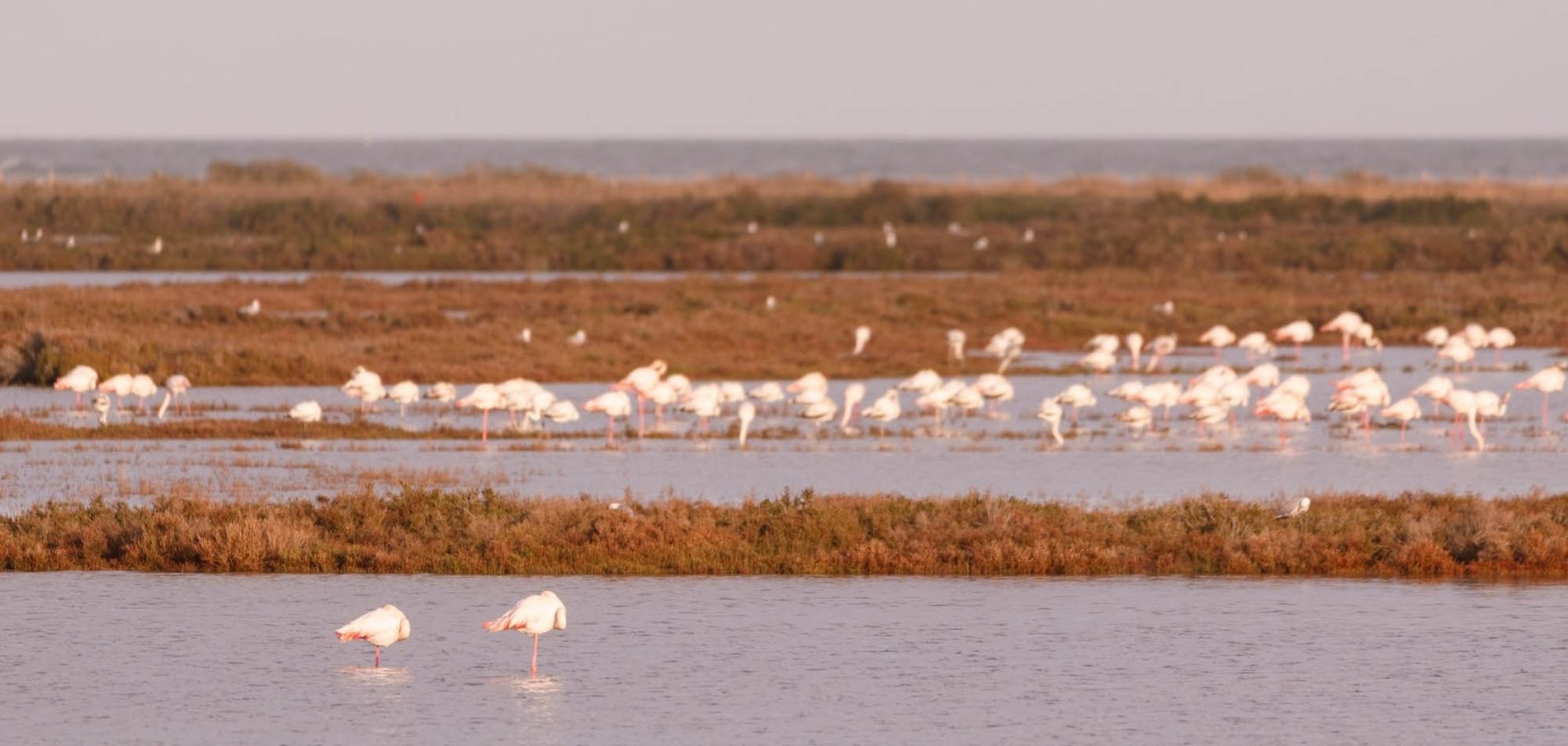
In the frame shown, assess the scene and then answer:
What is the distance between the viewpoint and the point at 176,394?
31703mm

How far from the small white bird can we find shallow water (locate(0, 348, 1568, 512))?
2811 millimetres

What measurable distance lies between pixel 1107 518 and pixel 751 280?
3370cm

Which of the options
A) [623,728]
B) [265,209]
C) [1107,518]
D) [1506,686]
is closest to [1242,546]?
[1107,518]

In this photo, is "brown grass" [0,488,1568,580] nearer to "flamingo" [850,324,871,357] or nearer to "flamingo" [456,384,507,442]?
"flamingo" [456,384,507,442]

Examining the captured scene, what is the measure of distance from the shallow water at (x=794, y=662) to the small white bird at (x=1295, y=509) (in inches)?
49.4

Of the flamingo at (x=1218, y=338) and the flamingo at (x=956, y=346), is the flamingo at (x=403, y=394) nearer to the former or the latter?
the flamingo at (x=956, y=346)

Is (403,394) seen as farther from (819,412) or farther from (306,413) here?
(819,412)

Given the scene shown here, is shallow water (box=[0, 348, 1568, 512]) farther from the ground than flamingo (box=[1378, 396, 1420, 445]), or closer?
closer

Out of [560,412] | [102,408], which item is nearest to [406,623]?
[560,412]

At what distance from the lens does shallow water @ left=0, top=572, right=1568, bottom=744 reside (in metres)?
14.1

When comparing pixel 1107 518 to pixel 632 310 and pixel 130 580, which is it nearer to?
pixel 130 580

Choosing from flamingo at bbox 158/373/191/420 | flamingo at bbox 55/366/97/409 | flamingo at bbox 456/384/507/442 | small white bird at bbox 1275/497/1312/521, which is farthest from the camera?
flamingo at bbox 55/366/97/409

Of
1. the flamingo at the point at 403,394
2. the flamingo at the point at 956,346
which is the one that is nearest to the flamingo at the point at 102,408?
the flamingo at the point at 403,394

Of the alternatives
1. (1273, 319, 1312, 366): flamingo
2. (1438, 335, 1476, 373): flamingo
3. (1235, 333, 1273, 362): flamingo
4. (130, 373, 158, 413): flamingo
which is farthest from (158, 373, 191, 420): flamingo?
(1438, 335, 1476, 373): flamingo
